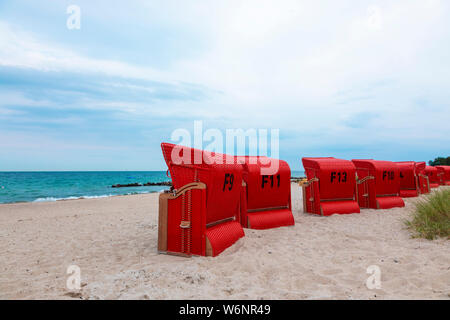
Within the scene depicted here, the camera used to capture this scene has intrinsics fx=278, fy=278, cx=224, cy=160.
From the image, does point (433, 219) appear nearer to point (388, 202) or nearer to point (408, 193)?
point (388, 202)

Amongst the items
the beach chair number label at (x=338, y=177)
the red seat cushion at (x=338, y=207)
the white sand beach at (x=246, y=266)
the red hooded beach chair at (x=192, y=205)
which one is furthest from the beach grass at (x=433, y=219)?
the red hooded beach chair at (x=192, y=205)

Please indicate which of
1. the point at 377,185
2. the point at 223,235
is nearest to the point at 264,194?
the point at 223,235

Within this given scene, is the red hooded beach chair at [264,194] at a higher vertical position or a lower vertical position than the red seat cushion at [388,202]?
higher

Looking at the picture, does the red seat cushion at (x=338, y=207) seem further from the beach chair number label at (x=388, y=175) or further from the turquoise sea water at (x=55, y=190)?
the turquoise sea water at (x=55, y=190)

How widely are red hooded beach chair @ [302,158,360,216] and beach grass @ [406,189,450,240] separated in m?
2.41

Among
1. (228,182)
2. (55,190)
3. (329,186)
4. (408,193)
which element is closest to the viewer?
(228,182)

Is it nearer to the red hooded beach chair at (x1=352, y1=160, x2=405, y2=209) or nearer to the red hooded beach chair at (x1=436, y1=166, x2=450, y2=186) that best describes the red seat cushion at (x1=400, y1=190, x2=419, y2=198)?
the red hooded beach chair at (x1=352, y1=160, x2=405, y2=209)

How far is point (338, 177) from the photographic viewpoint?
875 cm

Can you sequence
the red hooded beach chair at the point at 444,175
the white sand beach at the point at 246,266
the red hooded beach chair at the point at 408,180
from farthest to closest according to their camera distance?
the red hooded beach chair at the point at 444,175 → the red hooded beach chair at the point at 408,180 → the white sand beach at the point at 246,266

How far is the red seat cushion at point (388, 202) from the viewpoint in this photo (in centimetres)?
981

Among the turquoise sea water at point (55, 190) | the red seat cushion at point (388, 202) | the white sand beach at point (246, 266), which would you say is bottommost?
the turquoise sea water at point (55, 190)

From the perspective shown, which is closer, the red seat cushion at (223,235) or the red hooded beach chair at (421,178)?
the red seat cushion at (223,235)

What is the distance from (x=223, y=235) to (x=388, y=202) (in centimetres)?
779
